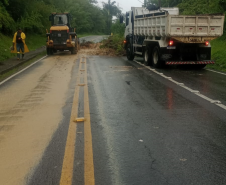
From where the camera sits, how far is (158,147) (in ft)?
18.0

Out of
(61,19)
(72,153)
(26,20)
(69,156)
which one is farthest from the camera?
(26,20)

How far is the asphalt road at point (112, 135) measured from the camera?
4504 millimetres

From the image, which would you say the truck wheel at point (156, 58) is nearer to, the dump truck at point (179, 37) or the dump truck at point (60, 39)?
the dump truck at point (179, 37)

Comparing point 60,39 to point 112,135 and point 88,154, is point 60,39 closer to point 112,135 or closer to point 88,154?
point 112,135

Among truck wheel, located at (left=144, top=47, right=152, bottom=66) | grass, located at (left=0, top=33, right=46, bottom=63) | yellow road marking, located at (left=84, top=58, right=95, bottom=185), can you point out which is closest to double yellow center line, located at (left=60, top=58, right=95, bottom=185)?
yellow road marking, located at (left=84, top=58, right=95, bottom=185)

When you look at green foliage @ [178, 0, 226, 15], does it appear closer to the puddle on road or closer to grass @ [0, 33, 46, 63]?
grass @ [0, 33, 46, 63]

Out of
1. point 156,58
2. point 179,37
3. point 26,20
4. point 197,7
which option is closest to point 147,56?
point 156,58

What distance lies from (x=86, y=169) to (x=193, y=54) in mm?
12314

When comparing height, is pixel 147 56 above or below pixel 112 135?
above

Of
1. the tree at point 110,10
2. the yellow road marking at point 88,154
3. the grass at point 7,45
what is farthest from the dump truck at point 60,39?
the tree at point 110,10

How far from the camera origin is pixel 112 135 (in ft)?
20.0

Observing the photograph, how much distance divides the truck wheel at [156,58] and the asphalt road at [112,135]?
15.7 ft

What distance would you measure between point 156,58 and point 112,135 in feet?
35.8

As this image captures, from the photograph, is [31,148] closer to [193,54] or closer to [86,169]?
[86,169]
